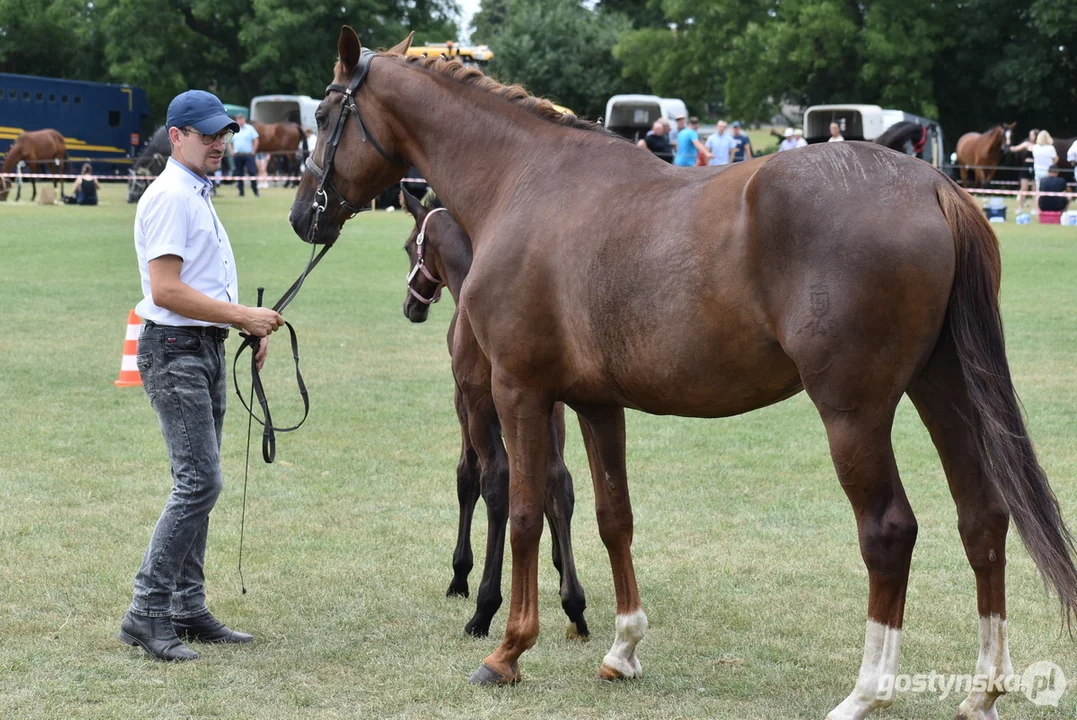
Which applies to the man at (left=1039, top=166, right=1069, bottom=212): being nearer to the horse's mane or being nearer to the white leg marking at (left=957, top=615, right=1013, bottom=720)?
the horse's mane

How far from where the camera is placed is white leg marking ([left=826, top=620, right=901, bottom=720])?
400 cm

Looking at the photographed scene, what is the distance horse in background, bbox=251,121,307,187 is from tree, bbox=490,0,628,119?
1371 centimetres

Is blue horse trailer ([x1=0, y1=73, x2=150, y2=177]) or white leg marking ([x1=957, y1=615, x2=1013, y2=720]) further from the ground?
blue horse trailer ([x1=0, y1=73, x2=150, y2=177])

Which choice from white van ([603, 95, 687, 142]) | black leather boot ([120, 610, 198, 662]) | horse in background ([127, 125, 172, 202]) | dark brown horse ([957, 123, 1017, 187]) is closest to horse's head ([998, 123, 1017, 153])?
dark brown horse ([957, 123, 1017, 187])

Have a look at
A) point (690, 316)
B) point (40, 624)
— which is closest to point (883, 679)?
point (690, 316)

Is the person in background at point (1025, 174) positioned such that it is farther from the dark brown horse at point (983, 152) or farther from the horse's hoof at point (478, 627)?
the horse's hoof at point (478, 627)

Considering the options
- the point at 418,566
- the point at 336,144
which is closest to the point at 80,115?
the point at 418,566

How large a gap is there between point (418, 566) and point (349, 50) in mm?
2519

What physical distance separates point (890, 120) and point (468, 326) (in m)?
36.7

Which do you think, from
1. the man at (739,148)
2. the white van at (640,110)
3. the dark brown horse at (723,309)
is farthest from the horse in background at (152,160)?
the dark brown horse at (723,309)

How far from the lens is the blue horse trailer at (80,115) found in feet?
130

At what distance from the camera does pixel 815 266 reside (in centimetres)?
377

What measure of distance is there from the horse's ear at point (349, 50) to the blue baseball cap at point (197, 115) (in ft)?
1.81

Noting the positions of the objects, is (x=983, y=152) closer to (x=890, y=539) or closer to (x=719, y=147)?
(x=719, y=147)
